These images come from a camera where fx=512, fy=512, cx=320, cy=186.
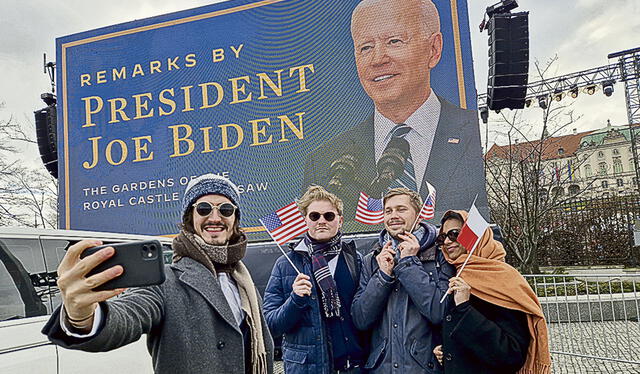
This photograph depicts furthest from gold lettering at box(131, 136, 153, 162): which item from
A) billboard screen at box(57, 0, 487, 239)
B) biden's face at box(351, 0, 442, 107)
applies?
biden's face at box(351, 0, 442, 107)

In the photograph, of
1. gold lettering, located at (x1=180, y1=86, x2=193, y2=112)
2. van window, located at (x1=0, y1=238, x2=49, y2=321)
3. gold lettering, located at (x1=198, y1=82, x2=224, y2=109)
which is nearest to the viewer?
van window, located at (x1=0, y1=238, x2=49, y2=321)

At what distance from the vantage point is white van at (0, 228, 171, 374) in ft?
9.73

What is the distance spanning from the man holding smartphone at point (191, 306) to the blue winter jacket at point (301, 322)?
0.75 meters

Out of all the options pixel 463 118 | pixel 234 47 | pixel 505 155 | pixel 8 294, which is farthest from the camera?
pixel 505 155

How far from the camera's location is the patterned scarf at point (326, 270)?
281 cm

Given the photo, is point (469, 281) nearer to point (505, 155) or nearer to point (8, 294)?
point (8, 294)

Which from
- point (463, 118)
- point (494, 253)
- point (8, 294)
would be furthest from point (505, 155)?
point (8, 294)

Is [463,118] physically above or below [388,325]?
above

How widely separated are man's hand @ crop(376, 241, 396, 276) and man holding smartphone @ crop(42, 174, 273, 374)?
2.82 feet

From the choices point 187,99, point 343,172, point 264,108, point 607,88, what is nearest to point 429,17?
point 343,172

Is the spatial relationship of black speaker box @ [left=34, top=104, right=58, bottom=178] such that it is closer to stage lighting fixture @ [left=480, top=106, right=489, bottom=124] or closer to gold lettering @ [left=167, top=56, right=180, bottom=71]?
gold lettering @ [left=167, top=56, right=180, bottom=71]

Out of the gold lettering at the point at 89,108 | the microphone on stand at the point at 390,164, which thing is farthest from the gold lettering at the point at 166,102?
the microphone on stand at the point at 390,164

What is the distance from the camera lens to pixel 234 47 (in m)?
8.23

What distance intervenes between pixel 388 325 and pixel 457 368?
0.41 m
